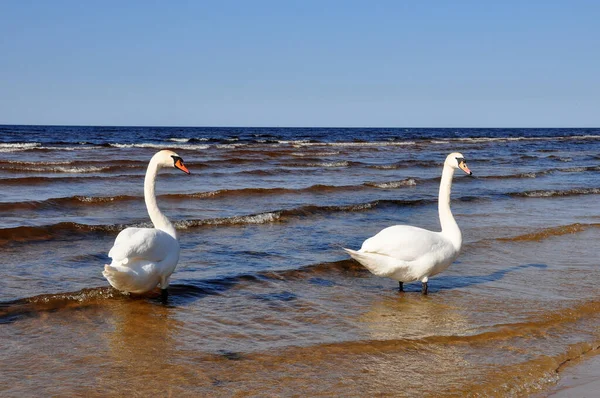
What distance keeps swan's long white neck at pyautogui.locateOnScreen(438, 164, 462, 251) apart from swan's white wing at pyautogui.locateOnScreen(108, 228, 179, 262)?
2915mm

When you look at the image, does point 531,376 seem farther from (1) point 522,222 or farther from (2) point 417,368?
(1) point 522,222

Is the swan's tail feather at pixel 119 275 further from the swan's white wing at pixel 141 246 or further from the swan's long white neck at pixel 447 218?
the swan's long white neck at pixel 447 218

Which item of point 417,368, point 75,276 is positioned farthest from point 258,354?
point 75,276

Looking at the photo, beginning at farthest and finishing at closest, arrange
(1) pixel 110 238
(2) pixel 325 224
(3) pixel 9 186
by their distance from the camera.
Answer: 1. (3) pixel 9 186
2. (2) pixel 325 224
3. (1) pixel 110 238

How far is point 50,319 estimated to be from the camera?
19.9 feet

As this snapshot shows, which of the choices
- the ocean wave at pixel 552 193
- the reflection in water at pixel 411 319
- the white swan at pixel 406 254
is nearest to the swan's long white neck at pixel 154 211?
the white swan at pixel 406 254

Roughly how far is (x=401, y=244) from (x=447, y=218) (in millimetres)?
1039

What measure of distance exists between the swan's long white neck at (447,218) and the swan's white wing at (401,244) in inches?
14.7

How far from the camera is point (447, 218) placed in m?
7.73

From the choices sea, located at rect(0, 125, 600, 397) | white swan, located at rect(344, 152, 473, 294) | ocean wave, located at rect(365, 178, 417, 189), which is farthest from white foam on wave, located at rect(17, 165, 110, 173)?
white swan, located at rect(344, 152, 473, 294)

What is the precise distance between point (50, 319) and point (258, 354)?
206 centimetres

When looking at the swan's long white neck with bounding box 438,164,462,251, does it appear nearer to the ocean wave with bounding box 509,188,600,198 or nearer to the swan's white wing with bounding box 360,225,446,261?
the swan's white wing with bounding box 360,225,446,261

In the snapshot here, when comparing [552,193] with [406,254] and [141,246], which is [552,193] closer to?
[406,254]

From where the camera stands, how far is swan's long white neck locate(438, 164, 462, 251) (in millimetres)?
7410
